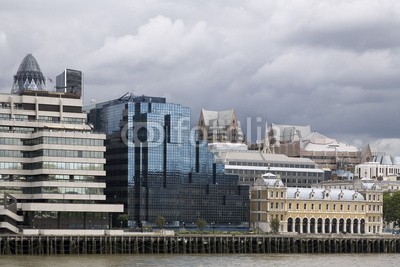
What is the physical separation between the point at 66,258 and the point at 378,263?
1758 inches

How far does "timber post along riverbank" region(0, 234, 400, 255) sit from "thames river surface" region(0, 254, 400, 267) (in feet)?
22.9

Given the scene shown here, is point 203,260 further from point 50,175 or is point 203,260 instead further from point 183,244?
point 50,175

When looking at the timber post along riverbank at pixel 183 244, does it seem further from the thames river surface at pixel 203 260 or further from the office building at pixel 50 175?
the office building at pixel 50 175

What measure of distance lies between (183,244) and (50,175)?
24660mm

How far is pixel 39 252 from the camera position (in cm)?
16362

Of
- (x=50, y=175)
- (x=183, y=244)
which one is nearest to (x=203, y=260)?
(x=183, y=244)

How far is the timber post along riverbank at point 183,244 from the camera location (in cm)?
16400

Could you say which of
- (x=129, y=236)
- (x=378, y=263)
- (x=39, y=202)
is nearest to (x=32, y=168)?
(x=39, y=202)

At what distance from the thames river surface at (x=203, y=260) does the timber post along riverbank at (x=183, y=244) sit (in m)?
6.98

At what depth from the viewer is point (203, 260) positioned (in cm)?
15600

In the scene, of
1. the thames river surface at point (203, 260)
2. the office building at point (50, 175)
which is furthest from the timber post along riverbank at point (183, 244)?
the office building at point (50, 175)

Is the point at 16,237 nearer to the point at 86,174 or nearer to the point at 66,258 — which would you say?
the point at 66,258

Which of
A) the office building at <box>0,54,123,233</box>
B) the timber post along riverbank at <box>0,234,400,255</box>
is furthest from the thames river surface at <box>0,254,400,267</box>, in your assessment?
the office building at <box>0,54,123,233</box>

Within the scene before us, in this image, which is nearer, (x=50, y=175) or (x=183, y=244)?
(x=183, y=244)
